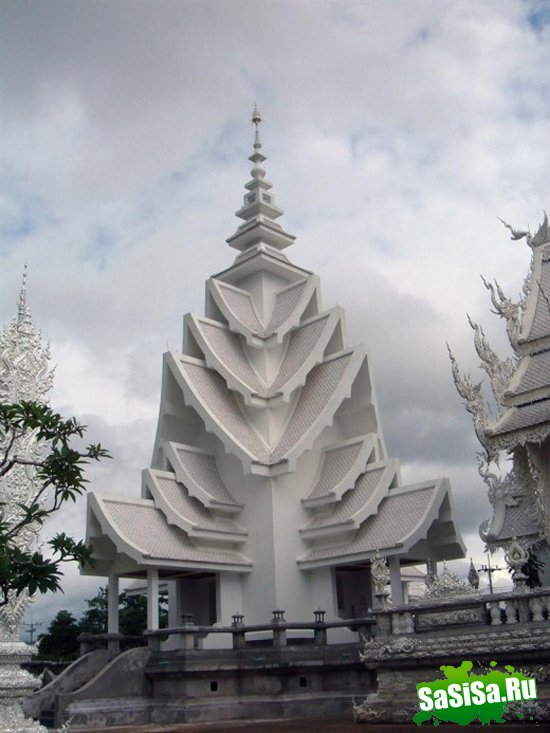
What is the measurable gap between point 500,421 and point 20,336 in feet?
65.5

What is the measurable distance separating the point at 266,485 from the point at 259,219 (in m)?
10.3

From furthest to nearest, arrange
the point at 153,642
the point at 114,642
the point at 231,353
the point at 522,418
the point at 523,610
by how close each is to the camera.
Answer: the point at 231,353 → the point at 114,642 → the point at 153,642 → the point at 522,418 → the point at 523,610

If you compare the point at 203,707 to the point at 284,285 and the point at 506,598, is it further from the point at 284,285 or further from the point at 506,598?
the point at 284,285

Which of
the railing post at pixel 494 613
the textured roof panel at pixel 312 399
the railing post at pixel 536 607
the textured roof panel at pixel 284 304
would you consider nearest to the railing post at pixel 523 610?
the railing post at pixel 536 607

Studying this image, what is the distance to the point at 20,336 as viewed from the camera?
92.6 feet

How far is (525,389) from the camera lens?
538 inches

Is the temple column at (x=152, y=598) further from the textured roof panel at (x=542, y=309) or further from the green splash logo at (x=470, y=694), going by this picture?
the textured roof panel at (x=542, y=309)

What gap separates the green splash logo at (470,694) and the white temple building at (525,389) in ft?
8.55

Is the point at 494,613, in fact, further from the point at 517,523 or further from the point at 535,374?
the point at 517,523

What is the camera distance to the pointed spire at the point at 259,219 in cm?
2686

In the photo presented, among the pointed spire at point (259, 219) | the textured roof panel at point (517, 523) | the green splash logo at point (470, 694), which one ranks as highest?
the pointed spire at point (259, 219)

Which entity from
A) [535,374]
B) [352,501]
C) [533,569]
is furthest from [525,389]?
[352,501]

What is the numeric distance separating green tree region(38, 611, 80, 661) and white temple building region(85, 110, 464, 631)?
12.6 m

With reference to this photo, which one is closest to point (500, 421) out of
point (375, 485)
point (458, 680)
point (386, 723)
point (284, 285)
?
point (458, 680)
